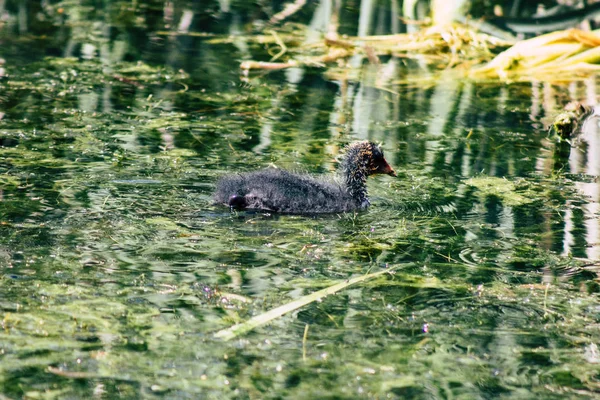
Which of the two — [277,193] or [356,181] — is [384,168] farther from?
[277,193]

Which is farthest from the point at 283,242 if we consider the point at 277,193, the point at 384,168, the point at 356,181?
the point at 384,168

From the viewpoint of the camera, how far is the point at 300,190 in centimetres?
641

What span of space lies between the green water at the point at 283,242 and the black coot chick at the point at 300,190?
112 millimetres

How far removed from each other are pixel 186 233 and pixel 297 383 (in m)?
1.91

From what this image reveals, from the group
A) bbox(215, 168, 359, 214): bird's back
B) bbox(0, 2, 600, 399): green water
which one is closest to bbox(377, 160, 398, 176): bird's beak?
bbox(0, 2, 600, 399): green water

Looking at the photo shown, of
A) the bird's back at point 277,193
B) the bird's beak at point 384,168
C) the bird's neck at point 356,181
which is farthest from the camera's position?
the bird's beak at point 384,168

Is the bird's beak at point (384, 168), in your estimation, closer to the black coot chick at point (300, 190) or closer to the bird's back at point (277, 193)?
the black coot chick at point (300, 190)

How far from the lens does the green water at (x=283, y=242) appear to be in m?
4.20

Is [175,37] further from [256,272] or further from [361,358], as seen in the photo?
[361,358]

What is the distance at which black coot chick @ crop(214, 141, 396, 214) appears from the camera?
6332 mm

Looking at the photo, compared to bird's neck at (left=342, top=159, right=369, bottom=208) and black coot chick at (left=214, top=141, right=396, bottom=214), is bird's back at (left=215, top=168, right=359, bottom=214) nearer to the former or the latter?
black coot chick at (left=214, top=141, right=396, bottom=214)

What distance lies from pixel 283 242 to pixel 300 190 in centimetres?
70

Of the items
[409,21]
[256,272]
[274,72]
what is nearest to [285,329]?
[256,272]

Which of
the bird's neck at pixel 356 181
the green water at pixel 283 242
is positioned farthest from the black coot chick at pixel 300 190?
the green water at pixel 283 242
